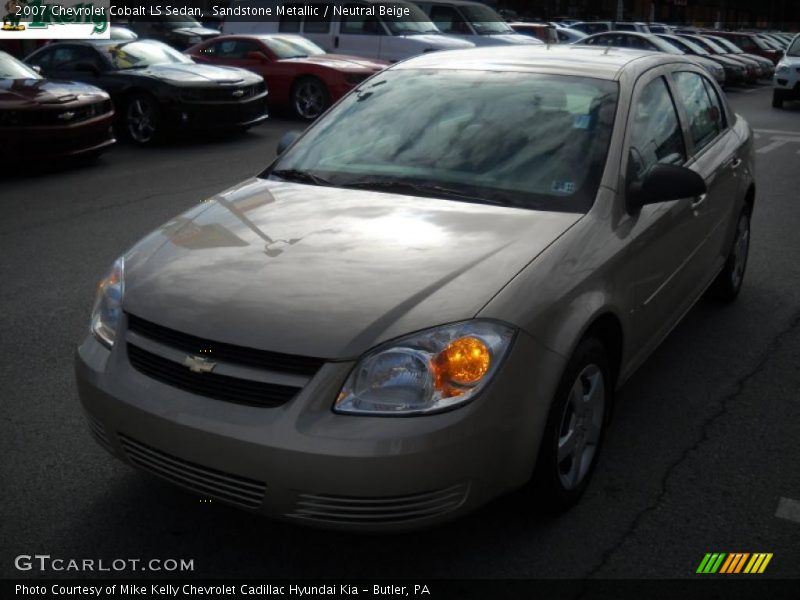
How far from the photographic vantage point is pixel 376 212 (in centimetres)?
370

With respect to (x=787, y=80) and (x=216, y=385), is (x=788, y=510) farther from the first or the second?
(x=787, y=80)

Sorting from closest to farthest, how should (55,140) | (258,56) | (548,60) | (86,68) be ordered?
(548,60), (55,140), (86,68), (258,56)

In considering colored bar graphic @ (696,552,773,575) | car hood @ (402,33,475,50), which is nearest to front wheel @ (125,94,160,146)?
car hood @ (402,33,475,50)

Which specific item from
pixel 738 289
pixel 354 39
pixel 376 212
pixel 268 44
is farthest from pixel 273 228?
pixel 354 39

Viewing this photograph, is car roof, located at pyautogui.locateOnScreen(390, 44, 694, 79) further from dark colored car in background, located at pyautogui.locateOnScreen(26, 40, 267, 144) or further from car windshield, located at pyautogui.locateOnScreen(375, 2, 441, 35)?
car windshield, located at pyautogui.locateOnScreen(375, 2, 441, 35)

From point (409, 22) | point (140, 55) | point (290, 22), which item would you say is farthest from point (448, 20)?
point (140, 55)

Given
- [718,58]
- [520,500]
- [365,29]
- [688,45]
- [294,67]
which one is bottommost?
[520,500]

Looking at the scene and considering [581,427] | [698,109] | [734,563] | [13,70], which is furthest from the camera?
[13,70]

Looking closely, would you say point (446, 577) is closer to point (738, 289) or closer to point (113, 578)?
point (113, 578)

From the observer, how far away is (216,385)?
292 cm

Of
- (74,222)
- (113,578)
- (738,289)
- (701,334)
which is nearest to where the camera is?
(113,578)

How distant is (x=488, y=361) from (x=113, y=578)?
4.55 feet

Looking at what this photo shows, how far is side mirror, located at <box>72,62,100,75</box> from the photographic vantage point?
1309cm

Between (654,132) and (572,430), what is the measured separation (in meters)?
1.60
